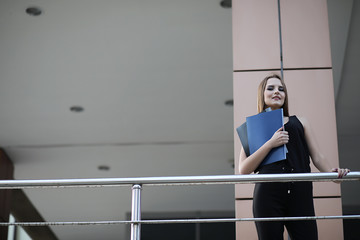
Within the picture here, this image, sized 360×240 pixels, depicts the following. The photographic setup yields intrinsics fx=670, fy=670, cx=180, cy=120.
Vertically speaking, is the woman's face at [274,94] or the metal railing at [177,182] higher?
the woman's face at [274,94]

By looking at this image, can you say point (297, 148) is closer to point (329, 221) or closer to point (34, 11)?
point (329, 221)

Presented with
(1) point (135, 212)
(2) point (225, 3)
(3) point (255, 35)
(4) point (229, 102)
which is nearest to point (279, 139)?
(1) point (135, 212)

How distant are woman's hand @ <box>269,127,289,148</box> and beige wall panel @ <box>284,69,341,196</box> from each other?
1.14 metres

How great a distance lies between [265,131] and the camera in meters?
3.21

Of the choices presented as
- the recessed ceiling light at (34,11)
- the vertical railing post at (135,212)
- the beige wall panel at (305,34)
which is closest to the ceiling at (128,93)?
the recessed ceiling light at (34,11)

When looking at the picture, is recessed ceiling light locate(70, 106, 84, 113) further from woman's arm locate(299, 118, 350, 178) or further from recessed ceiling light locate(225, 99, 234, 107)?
woman's arm locate(299, 118, 350, 178)

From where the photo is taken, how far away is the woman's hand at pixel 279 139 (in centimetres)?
311

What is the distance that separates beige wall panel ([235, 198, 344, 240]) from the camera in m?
4.01

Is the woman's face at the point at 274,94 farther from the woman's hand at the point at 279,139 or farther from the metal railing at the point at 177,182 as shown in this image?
the metal railing at the point at 177,182

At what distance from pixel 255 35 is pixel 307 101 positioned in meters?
0.61

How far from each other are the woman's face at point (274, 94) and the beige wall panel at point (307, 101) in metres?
0.90

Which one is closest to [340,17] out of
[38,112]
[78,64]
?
[78,64]

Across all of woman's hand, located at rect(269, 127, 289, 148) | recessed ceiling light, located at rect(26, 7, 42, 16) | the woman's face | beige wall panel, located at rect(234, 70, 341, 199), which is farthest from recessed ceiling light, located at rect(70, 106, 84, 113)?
woman's hand, located at rect(269, 127, 289, 148)

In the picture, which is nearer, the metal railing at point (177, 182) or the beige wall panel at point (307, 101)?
the metal railing at point (177, 182)
